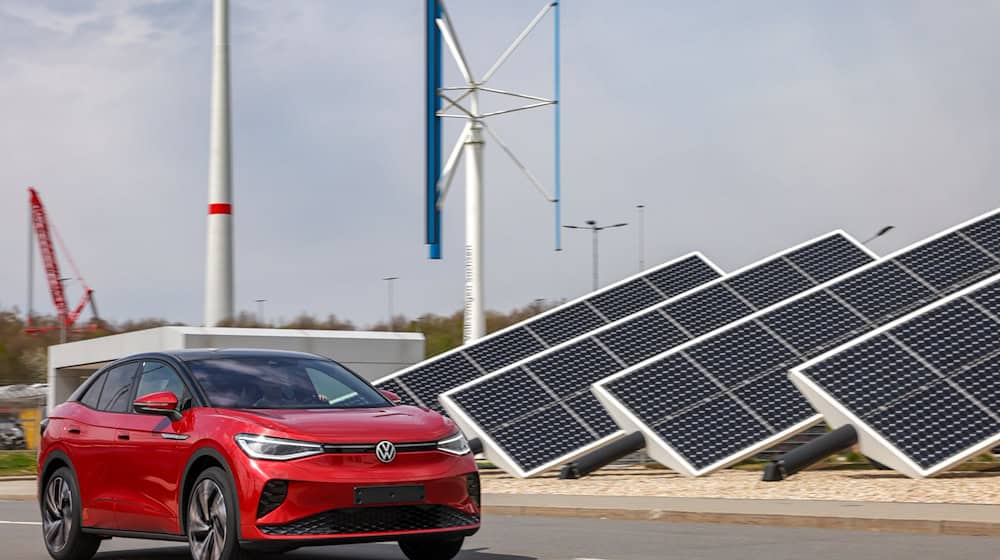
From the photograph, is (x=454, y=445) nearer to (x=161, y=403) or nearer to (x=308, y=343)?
(x=161, y=403)

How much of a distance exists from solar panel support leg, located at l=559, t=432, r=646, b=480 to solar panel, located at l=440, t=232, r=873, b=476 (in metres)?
0.29

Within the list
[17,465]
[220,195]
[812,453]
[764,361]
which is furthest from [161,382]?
[220,195]

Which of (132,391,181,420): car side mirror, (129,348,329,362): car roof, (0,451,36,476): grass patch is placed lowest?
(0,451,36,476): grass patch

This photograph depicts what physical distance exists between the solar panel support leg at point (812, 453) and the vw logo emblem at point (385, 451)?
372 inches

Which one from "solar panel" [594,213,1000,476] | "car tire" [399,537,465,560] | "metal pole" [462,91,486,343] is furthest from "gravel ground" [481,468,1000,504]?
"metal pole" [462,91,486,343]

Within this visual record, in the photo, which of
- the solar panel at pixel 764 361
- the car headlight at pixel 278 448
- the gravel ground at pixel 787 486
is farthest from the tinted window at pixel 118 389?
the solar panel at pixel 764 361

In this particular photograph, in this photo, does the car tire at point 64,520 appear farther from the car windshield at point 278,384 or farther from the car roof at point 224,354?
the car windshield at point 278,384

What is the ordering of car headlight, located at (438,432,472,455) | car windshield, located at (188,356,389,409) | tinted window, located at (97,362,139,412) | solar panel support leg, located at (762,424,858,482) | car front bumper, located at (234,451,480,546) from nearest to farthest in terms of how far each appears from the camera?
car front bumper, located at (234,451,480,546) < car headlight, located at (438,432,472,455) < car windshield, located at (188,356,389,409) < tinted window, located at (97,362,139,412) < solar panel support leg, located at (762,424,858,482)

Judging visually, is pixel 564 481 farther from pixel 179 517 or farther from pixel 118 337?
pixel 118 337

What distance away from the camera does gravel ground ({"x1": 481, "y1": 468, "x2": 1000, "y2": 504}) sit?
15895 mm

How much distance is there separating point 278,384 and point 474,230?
23.0 metres

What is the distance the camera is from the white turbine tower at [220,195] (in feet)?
140

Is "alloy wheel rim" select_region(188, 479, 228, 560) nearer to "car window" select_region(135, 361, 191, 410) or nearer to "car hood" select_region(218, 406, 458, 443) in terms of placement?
"car hood" select_region(218, 406, 458, 443)

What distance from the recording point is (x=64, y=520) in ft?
37.4
